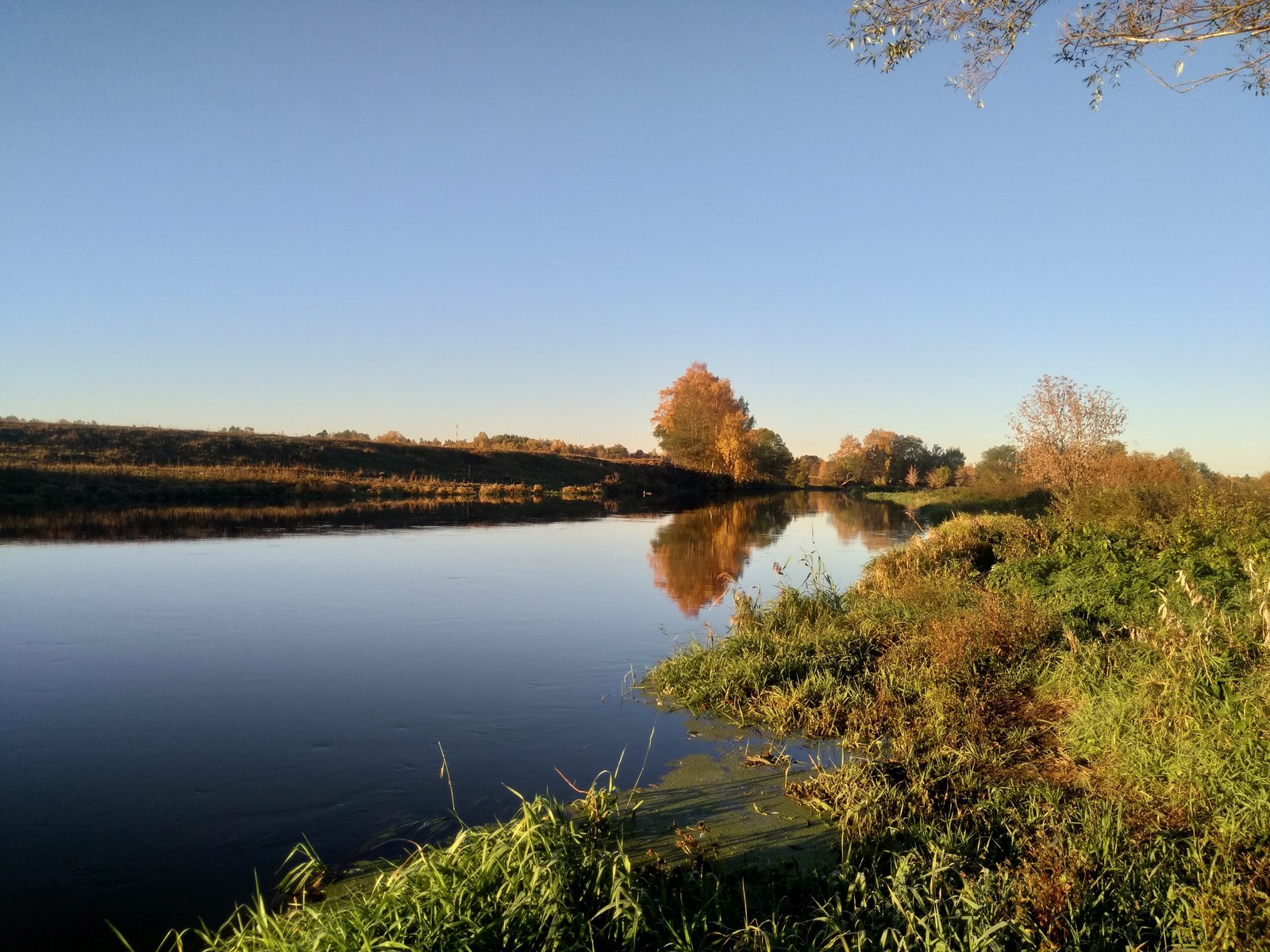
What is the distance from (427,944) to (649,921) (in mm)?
886

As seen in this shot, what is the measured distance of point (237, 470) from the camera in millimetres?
33781

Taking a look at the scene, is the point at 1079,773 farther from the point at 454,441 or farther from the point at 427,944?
the point at 454,441

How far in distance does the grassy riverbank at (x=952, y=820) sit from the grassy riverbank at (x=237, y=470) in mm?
26058

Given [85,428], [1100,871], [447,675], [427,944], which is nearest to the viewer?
[427,944]

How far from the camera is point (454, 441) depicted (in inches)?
2537

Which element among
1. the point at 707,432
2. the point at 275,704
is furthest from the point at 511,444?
the point at 275,704

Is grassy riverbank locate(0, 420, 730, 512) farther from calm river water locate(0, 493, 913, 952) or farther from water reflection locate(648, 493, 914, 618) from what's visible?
water reflection locate(648, 493, 914, 618)

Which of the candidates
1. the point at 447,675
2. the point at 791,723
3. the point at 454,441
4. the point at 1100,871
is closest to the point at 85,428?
the point at 454,441

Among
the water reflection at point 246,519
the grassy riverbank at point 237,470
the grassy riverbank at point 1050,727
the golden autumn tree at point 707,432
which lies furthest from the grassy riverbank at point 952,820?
the golden autumn tree at point 707,432

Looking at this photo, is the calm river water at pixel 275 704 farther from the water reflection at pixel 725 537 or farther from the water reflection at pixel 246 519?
the water reflection at pixel 246 519

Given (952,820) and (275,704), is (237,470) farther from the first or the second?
(952,820)

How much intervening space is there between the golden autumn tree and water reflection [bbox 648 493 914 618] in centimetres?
1366

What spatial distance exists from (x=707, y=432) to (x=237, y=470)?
36215 mm

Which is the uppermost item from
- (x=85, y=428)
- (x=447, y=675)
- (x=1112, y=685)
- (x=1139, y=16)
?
(x=1139, y=16)
